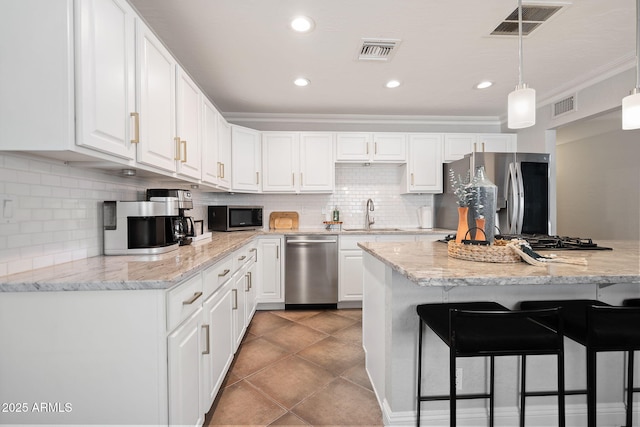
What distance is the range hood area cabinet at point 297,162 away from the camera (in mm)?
3953

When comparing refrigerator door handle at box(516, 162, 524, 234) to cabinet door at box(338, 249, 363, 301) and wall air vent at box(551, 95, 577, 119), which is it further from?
cabinet door at box(338, 249, 363, 301)

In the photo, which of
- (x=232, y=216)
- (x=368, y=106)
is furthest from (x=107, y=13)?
(x=368, y=106)

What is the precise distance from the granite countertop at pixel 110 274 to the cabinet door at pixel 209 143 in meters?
1.17

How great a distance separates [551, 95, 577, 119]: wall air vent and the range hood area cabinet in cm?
267

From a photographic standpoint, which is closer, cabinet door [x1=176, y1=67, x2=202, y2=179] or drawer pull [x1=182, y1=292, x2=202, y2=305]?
drawer pull [x1=182, y1=292, x2=202, y2=305]

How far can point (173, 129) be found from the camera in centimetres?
200

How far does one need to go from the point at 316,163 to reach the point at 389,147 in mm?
1030

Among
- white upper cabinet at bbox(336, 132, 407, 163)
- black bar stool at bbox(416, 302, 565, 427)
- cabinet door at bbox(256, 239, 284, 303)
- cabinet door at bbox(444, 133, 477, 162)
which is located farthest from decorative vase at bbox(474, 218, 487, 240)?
cabinet door at bbox(444, 133, 477, 162)

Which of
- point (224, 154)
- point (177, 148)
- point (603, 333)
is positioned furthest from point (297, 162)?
point (603, 333)

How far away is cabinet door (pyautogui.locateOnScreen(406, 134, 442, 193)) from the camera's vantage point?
4.09m

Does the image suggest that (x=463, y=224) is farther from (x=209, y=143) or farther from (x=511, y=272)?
(x=209, y=143)

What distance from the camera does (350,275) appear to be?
12.1 ft

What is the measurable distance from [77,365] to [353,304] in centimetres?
299

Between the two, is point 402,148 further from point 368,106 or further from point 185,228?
point 185,228
